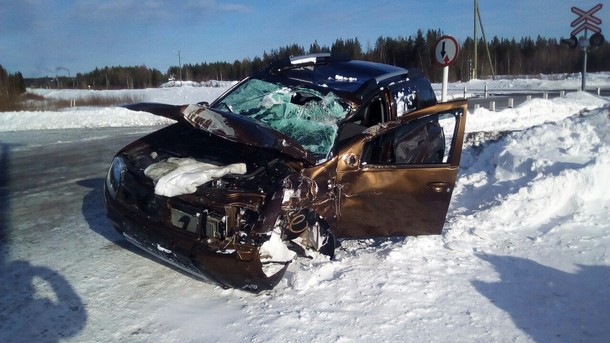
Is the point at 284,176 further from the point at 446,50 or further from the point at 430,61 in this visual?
the point at 430,61

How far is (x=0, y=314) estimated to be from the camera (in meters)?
3.72

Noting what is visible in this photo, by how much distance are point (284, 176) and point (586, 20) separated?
546 inches

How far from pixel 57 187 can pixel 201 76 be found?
229 feet

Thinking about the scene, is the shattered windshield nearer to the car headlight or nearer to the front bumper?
the front bumper

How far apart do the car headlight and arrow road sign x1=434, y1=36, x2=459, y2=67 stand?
629 centimetres

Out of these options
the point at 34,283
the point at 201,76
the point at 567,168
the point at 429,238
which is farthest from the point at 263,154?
the point at 201,76

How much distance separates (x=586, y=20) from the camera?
14.4m

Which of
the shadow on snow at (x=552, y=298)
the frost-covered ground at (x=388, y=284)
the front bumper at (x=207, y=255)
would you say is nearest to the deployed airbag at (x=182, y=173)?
the front bumper at (x=207, y=255)

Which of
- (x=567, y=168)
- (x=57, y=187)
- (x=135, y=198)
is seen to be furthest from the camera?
(x=57, y=187)

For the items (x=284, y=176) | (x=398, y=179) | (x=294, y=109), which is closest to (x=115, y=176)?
(x=284, y=176)

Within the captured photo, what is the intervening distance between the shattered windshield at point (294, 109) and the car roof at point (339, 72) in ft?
0.69

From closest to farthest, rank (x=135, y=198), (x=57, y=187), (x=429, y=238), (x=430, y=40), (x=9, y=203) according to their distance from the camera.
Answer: (x=135, y=198), (x=429, y=238), (x=9, y=203), (x=57, y=187), (x=430, y=40)

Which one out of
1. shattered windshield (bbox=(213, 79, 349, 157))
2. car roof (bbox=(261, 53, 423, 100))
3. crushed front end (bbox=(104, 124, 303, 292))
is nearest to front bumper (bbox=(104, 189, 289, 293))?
crushed front end (bbox=(104, 124, 303, 292))

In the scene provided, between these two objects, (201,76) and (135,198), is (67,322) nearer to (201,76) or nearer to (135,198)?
(135,198)
